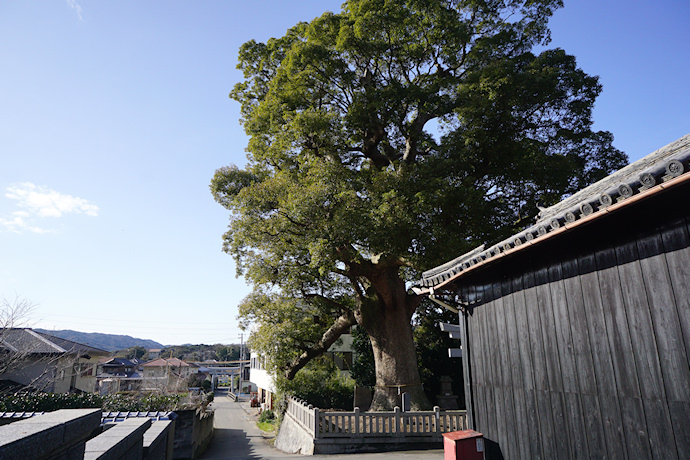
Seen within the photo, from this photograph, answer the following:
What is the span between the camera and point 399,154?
18.6 metres

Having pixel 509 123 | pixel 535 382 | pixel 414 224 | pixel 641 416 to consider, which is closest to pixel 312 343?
pixel 414 224

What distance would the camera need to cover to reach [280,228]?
1576 cm

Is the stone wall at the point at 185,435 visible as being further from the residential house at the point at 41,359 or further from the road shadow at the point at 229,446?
the residential house at the point at 41,359

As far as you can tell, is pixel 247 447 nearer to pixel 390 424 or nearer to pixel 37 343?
pixel 390 424

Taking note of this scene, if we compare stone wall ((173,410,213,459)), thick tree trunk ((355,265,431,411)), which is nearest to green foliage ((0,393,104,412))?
stone wall ((173,410,213,459))

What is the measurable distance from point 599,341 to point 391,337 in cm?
1229

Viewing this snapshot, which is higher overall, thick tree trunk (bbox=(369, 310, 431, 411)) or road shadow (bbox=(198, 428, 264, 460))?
thick tree trunk (bbox=(369, 310, 431, 411))

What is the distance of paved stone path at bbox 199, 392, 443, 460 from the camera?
12.2 m

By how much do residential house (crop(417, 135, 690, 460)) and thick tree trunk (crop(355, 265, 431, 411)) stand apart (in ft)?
29.7

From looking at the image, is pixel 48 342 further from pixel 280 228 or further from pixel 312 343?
pixel 280 228

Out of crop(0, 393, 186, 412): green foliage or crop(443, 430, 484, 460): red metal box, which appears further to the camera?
crop(0, 393, 186, 412): green foliage

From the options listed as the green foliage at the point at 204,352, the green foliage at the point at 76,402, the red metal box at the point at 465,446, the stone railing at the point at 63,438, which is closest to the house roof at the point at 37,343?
the green foliage at the point at 76,402

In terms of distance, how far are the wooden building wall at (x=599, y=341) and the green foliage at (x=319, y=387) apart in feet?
48.1

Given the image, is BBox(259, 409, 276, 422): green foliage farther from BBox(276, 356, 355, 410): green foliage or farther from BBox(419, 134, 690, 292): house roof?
BBox(419, 134, 690, 292): house roof
